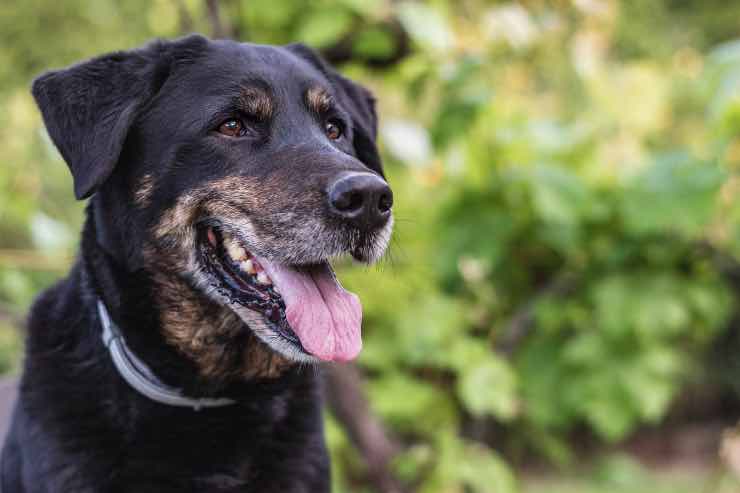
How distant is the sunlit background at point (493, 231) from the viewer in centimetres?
457

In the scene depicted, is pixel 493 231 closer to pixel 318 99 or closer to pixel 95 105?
pixel 318 99

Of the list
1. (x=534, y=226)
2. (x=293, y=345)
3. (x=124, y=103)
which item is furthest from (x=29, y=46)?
(x=293, y=345)

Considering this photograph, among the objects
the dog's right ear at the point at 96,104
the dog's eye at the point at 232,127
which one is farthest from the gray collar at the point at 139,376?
the dog's eye at the point at 232,127

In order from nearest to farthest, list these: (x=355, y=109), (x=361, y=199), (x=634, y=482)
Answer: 1. (x=361, y=199)
2. (x=355, y=109)
3. (x=634, y=482)

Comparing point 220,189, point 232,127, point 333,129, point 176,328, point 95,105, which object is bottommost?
point 176,328

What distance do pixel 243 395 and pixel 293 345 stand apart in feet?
1.15

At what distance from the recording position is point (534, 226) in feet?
17.9

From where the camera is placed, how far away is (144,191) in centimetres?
254

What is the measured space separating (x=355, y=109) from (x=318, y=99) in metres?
0.33

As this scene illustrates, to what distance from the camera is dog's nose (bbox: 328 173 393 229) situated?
231 cm

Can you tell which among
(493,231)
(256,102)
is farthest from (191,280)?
(493,231)

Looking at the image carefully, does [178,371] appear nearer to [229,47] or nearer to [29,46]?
[229,47]

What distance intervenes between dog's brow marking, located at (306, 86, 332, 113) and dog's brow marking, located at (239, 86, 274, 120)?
17 cm

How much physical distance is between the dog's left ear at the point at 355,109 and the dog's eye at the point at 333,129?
0.12 m
